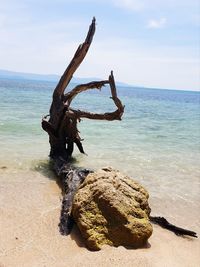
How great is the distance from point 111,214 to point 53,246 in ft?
3.38

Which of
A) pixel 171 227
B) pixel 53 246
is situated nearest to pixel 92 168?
pixel 171 227

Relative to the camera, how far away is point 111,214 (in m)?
6.05

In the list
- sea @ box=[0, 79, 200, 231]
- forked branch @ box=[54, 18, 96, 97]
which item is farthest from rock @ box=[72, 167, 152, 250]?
forked branch @ box=[54, 18, 96, 97]

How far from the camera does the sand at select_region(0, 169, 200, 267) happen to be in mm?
5309

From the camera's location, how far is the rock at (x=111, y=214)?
19.3 feet

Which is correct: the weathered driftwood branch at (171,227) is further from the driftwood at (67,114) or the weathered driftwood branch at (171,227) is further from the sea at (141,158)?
the driftwood at (67,114)

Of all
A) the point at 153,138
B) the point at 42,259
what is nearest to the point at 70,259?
the point at 42,259

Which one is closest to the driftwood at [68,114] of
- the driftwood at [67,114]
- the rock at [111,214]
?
the driftwood at [67,114]

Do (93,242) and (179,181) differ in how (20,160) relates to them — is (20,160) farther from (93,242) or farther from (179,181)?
(93,242)

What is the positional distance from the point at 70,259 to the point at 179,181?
235 inches

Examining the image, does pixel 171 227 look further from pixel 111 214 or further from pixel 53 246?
Answer: pixel 53 246

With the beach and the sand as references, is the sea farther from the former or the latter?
the sand

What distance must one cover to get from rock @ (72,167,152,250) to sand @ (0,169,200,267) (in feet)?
0.60

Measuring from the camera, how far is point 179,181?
420 inches
